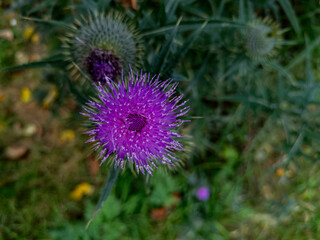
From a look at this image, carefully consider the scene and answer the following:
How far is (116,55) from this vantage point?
2221 millimetres

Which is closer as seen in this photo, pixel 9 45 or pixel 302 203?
pixel 302 203

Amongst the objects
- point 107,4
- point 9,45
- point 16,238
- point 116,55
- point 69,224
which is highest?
point 107,4

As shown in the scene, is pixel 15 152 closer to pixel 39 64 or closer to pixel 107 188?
pixel 39 64

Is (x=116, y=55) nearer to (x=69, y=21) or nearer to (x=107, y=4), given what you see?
(x=107, y=4)

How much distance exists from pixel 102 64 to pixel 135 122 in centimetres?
59

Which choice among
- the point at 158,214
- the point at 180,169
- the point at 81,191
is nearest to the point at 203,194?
the point at 180,169

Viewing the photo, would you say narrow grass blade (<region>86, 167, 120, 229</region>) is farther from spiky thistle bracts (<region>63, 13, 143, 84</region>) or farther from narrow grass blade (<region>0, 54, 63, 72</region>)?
narrow grass blade (<region>0, 54, 63, 72</region>)

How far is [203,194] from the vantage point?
3.86 meters

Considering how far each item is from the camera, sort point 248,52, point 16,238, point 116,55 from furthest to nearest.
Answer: point 16,238 < point 248,52 < point 116,55

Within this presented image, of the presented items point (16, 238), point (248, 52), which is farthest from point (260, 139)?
point (16, 238)

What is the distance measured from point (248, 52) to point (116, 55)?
1.42 meters

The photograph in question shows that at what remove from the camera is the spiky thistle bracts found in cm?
220

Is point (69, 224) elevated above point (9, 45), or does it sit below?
below

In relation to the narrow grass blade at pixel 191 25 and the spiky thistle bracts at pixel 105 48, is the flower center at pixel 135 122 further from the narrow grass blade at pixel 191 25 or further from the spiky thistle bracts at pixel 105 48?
the narrow grass blade at pixel 191 25
